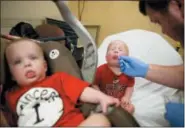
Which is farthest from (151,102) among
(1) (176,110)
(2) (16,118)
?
(2) (16,118)

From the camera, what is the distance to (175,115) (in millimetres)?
949

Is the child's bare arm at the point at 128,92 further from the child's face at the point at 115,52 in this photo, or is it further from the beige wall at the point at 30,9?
the beige wall at the point at 30,9

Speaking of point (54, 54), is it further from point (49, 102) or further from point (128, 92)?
point (128, 92)

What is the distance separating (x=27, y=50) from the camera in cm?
98

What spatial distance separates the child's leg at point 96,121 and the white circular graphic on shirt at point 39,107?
101 mm

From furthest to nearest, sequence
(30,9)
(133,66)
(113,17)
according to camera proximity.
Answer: (113,17) < (30,9) < (133,66)

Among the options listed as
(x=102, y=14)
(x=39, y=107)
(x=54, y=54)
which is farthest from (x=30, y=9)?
(x=39, y=107)

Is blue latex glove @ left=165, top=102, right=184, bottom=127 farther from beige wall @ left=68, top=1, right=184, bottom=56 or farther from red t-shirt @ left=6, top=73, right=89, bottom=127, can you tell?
beige wall @ left=68, top=1, right=184, bottom=56

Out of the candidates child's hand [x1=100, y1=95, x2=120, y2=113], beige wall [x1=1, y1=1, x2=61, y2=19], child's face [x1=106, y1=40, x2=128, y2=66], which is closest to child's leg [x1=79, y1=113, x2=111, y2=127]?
child's hand [x1=100, y1=95, x2=120, y2=113]

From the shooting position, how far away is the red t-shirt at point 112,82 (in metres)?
1.17

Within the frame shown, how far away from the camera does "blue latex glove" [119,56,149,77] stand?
1041 mm

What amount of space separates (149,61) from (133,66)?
33cm

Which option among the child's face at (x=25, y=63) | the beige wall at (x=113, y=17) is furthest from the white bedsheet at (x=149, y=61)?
the child's face at (x=25, y=63)

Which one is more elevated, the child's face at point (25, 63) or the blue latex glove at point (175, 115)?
the child's face at point (25, 63)
